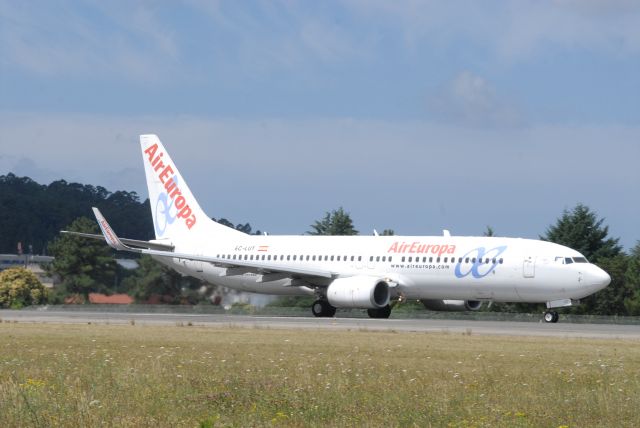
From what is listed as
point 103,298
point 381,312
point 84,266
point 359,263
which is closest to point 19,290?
point 84,266

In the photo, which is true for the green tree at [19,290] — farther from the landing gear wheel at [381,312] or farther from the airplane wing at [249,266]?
the landing gear wheel at [381,312]

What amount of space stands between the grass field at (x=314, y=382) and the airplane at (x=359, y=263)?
15.1 m

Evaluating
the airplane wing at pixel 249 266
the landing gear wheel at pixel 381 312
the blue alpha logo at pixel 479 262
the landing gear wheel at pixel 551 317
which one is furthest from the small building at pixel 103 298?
the landing gear wheel at pixel 551 317

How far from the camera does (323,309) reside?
52.7 metres

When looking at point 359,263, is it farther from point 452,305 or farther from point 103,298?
point 103,298

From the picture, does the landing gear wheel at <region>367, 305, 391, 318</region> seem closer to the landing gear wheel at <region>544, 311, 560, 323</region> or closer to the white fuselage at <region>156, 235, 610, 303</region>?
the white fuselage at <region>156, 235, 610, 303</region>

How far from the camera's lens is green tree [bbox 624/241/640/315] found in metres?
59.6

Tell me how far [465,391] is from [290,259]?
116 ft

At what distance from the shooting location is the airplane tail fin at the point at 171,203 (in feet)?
191

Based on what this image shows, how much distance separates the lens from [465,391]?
62.0 feet

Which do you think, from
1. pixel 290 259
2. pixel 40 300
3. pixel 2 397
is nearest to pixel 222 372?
pixel 2 397

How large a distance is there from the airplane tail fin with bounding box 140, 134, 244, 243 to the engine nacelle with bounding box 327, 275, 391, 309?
28.7 ft

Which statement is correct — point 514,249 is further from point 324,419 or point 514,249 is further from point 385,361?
point 324,419

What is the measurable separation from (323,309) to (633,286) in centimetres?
1720
